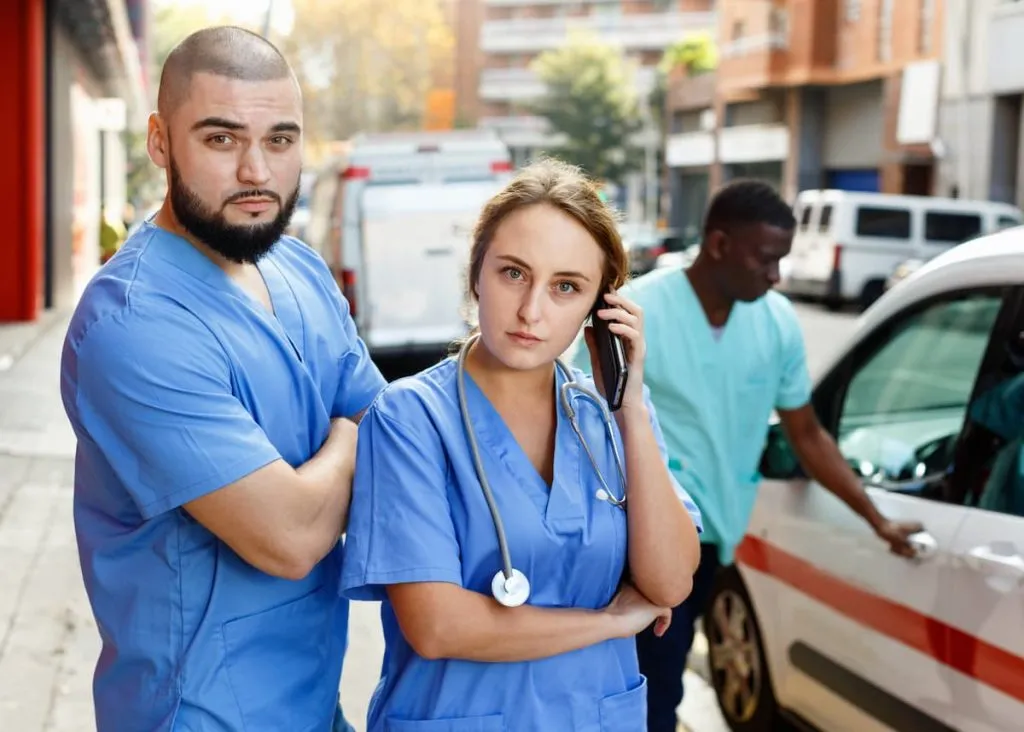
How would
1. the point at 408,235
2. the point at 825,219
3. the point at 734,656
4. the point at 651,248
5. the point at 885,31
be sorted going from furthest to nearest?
the point at 651,248 < the point at 885,31 < the point at 825,219 < the point at 408,235 < the point at 734,656

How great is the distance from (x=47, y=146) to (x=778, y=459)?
15.7 m

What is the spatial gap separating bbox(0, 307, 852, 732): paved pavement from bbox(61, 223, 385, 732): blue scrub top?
8.35 feet

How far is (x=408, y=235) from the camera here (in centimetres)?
1536

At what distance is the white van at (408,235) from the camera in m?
15.3

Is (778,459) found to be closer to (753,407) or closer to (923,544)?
(753,407)

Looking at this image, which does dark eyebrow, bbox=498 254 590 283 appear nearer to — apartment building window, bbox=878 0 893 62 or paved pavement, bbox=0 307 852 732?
Answer: paved pavement, bbox=0 307 852 732

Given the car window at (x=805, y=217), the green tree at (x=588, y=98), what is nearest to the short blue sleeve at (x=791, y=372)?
the car window at (x=805, y=217)

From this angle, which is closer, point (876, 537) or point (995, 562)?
point (995, 562)

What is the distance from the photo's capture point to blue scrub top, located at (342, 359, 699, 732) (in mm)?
1997

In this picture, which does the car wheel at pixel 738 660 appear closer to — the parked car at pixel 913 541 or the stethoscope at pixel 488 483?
the parked car at pixel 913 541

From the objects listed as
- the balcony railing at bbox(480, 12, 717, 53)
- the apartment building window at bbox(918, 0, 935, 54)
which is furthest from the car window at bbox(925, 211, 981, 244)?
the balcony railing at bbox(480, 12, 717, 53)

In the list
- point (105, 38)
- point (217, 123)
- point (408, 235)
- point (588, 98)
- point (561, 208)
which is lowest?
point (408, 235)

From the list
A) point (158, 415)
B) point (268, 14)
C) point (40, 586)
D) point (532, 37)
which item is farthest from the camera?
point (532, 37)

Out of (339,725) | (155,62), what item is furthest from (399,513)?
(155,62)
